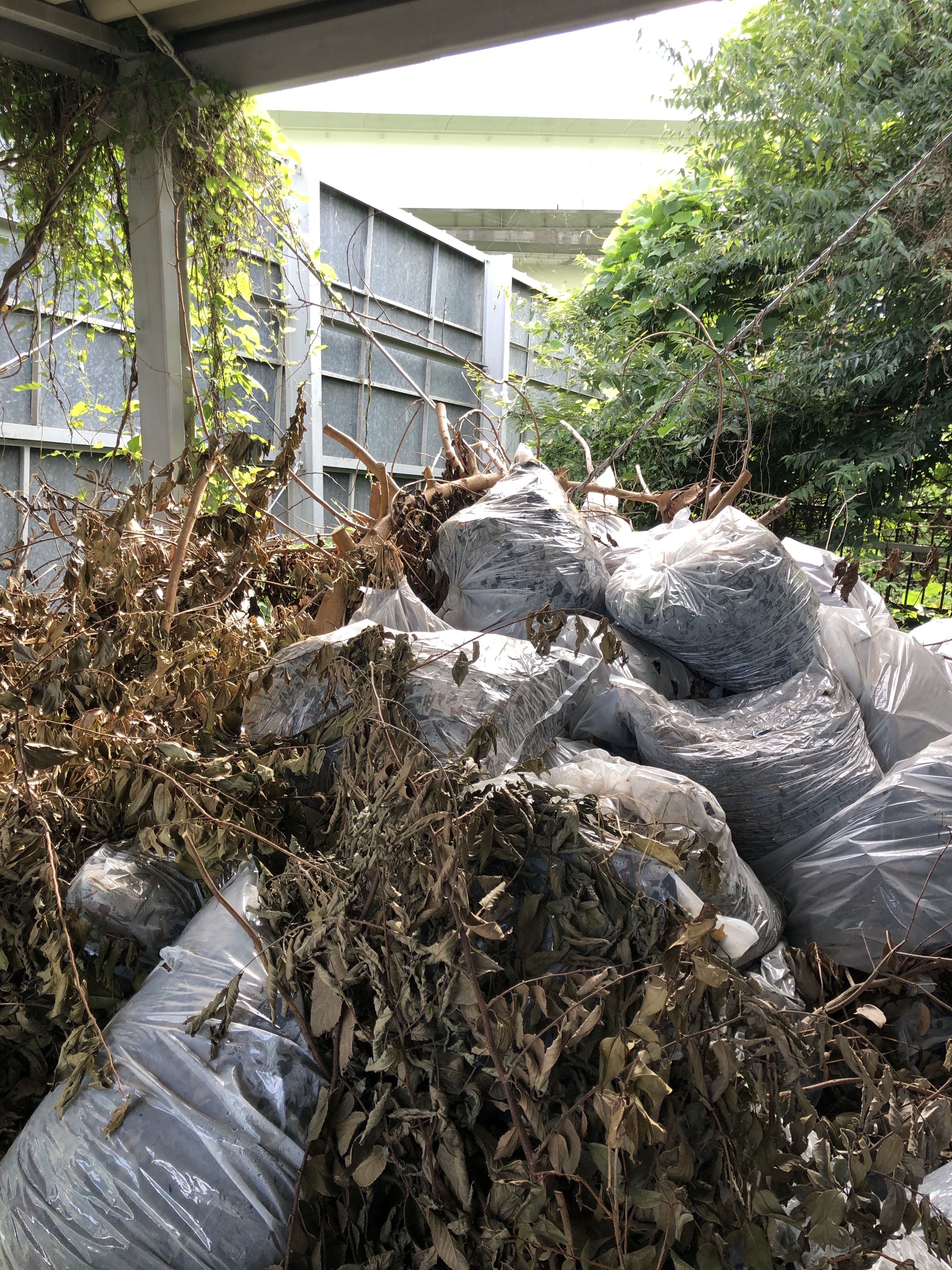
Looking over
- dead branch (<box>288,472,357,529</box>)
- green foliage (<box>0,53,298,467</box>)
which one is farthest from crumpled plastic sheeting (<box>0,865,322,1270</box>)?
green foliage (<box>0,53,298,467</box>)

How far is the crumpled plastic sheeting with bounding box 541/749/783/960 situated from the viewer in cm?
126

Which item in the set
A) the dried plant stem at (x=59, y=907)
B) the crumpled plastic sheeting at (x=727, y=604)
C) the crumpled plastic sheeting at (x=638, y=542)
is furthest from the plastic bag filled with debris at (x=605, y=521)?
the dried plant stem at (x=59, y=907)

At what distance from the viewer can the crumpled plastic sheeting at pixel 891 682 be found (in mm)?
1791

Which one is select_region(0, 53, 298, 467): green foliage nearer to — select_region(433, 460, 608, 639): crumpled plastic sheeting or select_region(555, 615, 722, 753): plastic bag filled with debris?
select_region(433, 460, 608, 639): crumpled plastic sheeting

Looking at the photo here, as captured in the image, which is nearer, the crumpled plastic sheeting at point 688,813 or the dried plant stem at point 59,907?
the dried plant stem at point 59,907

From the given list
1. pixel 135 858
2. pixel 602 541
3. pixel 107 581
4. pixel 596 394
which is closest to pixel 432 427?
pixel 596 394

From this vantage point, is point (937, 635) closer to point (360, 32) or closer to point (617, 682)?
point (617, 682)

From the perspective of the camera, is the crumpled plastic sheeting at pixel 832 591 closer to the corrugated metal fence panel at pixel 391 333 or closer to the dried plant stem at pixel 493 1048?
the dried plant stem at pixel 493 1048

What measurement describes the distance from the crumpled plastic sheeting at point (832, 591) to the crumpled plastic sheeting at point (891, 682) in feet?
0.16

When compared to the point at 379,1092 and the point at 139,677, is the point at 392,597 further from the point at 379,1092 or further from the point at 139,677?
the point at 379,1092

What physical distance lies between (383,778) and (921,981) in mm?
849

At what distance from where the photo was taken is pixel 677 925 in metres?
0.96

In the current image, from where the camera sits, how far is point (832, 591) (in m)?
2.01

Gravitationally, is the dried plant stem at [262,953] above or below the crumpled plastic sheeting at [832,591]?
below
